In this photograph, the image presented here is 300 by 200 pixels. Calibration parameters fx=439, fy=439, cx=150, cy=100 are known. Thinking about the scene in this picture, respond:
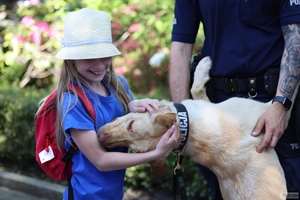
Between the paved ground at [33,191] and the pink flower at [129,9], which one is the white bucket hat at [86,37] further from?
the pink flower at [129,9]

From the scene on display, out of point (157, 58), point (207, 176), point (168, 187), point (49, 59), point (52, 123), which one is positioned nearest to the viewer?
point (52, 123)

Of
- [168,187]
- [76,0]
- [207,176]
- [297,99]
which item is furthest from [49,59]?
[297,99]

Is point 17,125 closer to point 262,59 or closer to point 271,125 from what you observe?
point 262,59

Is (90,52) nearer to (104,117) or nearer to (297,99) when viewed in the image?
(104,117)

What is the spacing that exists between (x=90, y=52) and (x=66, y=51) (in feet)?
0.50

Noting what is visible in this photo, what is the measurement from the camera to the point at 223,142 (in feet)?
7.71

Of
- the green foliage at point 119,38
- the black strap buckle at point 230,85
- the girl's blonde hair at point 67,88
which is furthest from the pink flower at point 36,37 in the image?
the black strap buckle at point 230,85

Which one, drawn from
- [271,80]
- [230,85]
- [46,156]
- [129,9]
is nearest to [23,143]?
[129,9]

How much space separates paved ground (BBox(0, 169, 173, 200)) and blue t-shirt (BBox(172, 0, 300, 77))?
244 cm

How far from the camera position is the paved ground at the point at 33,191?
4.91 metres

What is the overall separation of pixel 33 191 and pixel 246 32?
147 inches

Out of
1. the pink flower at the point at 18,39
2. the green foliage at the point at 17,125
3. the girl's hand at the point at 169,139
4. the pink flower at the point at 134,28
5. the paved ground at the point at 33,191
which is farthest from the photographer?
the pink flower at the point at 18,39

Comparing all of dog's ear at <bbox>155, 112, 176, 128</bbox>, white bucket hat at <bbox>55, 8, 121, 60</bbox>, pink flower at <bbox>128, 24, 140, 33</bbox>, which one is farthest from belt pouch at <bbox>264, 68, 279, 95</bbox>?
pink flower at <bbox>128, 24, 140, 33</bbox>

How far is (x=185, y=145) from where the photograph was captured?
2381 mm
